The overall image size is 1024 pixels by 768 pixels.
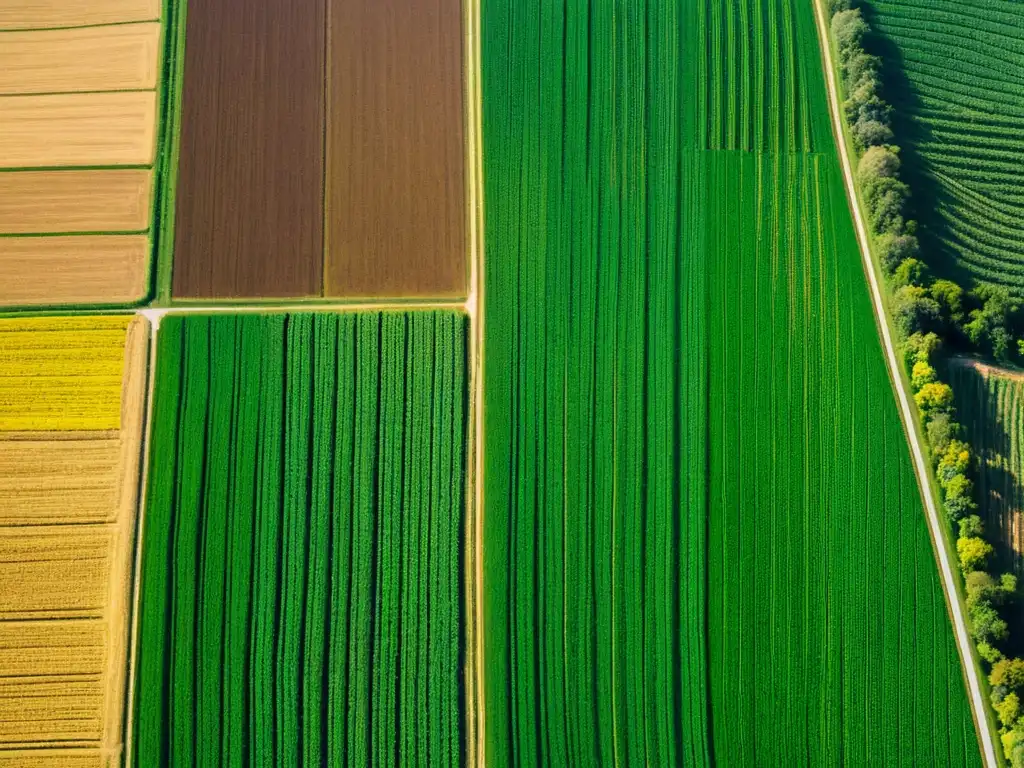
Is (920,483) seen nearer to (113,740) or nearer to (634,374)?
(634,374)

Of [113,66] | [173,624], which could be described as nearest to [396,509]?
[173,624]

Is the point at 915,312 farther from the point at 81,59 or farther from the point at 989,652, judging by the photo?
the point at 81,59

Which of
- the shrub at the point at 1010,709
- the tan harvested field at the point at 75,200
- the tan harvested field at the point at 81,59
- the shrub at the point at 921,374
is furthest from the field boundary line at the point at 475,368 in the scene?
the shrub at the point at 1010,709

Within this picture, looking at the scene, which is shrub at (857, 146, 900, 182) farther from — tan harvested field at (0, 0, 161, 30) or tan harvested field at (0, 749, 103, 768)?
tan harvested field at (0, 749, 103, 768)

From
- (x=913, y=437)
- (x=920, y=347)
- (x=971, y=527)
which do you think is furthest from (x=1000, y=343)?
(x=971, y=527)

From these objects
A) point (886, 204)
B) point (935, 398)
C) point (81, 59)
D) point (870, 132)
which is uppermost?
point (81, 59)

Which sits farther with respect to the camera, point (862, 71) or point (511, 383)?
point (862, 71)

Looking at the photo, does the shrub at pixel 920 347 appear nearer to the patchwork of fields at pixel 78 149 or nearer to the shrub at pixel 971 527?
the shrub at pixel 971 527

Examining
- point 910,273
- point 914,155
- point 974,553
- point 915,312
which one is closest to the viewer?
point 974,553
